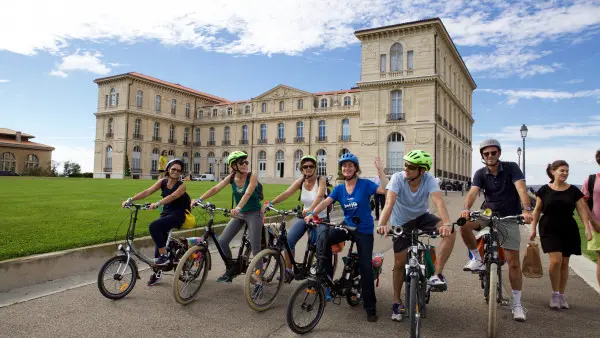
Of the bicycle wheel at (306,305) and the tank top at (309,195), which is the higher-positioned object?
the tank top at (309,195)

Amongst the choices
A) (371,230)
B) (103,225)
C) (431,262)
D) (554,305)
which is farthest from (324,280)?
(103,225)

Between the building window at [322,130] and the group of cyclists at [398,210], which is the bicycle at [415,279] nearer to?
the group of cyclists at [398,210]

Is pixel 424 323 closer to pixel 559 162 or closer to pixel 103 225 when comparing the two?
pixel 559 162

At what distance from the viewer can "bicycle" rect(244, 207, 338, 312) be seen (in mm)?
4910

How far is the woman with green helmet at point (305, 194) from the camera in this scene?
18.5 feet

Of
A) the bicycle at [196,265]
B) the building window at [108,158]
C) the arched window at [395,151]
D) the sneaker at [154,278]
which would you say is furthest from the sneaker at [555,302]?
the building window at [108,158]

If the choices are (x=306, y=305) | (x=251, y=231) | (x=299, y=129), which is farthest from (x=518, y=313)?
(x=299, y=129)

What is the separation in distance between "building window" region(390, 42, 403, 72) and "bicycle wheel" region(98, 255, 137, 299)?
4297 centimetres

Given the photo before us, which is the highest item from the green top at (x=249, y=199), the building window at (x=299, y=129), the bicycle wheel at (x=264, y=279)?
the building window at (x=299, y=129)

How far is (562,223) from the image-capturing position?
204 inches

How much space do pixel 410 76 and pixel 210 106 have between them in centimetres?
3840

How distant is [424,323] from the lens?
4.66 metres

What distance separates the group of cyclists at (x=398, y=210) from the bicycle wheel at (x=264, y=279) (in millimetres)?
215

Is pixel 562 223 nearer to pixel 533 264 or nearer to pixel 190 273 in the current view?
pixel 533 264
